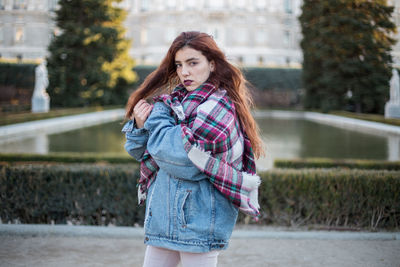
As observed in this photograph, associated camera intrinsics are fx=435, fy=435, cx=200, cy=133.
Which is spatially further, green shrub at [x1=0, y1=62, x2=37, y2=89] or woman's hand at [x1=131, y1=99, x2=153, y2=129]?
green shrub at [x1=0, y1=62, x2=37, y2=89]

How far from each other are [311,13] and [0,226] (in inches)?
799

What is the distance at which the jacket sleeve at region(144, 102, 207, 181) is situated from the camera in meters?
1.46

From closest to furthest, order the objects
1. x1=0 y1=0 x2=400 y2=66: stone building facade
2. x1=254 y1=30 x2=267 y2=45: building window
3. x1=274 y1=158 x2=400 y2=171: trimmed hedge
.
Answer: x1=274 y1=158 x2=400 y2=171: trimmed hedge, x1=0 y1=0 x2=400 y2=66: stone building facade, x1=254 y1=30 x2=267 y2=45: building window

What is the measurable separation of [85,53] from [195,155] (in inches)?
872

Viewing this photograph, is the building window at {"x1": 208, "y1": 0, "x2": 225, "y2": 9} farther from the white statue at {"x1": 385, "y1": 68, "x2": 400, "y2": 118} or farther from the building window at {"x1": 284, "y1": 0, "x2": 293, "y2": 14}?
the white statue at {"x1": 385, "y1": 68, "x2": 400, "y2": 118}

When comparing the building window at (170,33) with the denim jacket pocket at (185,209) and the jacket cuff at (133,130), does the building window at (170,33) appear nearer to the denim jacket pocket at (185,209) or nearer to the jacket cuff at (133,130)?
the jacket cuff at (133,130)

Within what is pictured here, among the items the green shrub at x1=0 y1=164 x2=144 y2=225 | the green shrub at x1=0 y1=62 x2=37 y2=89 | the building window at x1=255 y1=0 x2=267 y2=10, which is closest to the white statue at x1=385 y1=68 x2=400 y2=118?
the green shrub at x1=0 y1=164 x2=144 y2=225

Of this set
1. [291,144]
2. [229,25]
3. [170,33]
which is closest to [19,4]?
[291,144]

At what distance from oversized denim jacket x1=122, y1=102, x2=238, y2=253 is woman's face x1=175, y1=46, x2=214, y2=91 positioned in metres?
0.15

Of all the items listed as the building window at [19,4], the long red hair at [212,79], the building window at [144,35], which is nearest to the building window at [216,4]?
the building window at [144,35]

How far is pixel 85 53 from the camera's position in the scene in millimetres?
22375

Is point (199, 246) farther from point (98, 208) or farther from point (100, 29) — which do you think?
point (100, 29)

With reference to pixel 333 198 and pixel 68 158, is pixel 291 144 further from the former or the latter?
pixel 333 198

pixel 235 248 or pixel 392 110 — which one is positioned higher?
pixel 392 110
